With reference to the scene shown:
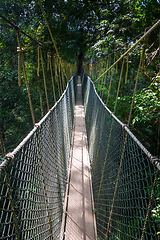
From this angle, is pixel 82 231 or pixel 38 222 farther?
pixel 82 231

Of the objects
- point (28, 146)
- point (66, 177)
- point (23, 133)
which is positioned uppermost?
point (28, 146)

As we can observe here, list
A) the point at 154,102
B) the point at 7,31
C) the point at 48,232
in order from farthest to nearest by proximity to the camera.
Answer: the point at 7,31
the point at 154,102
the point at 48,232

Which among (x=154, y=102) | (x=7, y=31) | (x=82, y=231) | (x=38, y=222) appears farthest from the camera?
(x=7, y=31)

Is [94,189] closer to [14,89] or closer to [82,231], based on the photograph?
[82,231]

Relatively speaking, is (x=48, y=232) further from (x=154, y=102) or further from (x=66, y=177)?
(x=154, y=102)

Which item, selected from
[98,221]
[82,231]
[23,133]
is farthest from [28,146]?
[23,133]

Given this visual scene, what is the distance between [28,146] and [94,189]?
133cm

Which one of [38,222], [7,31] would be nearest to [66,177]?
[38,222]

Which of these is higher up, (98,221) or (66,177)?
(66,177)

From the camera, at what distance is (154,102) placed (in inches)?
83.0

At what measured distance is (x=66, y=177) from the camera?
2.11m

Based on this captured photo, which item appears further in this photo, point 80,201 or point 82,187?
point 82,187

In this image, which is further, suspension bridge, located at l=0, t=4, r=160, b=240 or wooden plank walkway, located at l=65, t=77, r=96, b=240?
wooden plank walkway, located at l=65, t=77, r=96, b=240

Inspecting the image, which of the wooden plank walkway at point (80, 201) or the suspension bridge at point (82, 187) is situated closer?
the suspension bridge at point (82, 187)
